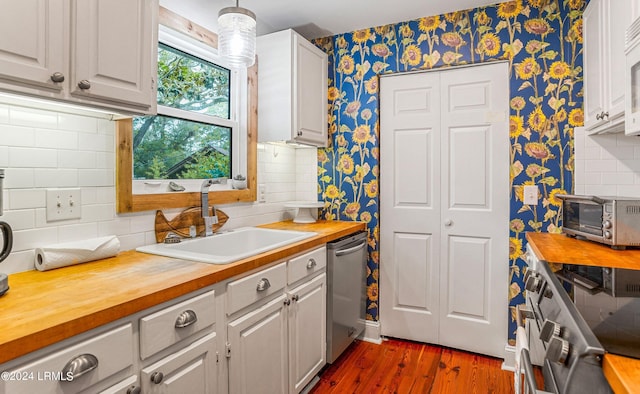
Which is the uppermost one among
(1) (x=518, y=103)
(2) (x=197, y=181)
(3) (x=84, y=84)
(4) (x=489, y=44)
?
(4) (x=489, y=44)

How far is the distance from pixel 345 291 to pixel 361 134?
124cm

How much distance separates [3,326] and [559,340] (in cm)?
130

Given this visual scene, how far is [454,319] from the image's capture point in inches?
103

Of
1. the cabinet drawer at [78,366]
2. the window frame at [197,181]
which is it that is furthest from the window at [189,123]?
the cabinet drawer at [78,366]

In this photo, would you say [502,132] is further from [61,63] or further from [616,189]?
[61,63]

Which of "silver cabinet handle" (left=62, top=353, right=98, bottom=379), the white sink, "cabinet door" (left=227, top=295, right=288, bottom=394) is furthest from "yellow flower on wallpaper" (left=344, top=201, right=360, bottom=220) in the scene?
"silver cabinet handle" (left=62, top=353, right=98, bottom=379)

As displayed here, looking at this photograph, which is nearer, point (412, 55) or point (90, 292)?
point (90, 292)

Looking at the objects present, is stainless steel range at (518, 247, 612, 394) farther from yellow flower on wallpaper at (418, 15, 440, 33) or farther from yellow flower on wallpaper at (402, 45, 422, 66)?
yellow flower on wallpaper at (418, 15, 440, 33)

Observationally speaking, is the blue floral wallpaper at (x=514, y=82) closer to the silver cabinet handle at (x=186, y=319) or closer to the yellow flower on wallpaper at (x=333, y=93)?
the yellow flower on wallpaper at (x=333, y=93)

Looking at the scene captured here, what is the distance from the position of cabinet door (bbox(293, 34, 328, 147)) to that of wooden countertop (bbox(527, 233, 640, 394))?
1.63 meters

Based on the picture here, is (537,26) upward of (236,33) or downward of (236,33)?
upward

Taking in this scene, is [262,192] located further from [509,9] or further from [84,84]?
[509,9]

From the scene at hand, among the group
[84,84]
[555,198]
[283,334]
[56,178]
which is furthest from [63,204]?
[555,198]

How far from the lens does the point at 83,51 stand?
1235mm
